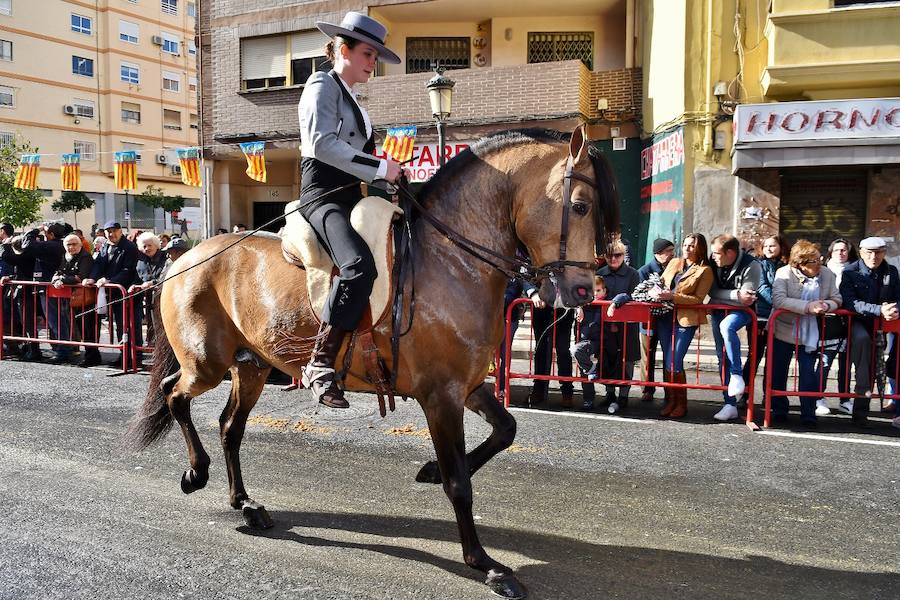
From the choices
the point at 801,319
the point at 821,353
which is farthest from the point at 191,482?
the point at 821,353

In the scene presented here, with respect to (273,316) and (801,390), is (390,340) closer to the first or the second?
(273,316)

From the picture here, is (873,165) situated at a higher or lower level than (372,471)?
higher

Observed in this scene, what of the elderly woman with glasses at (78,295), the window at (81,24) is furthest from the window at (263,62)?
the window at (81,24)

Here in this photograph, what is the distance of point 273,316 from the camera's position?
437cm

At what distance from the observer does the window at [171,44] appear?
53.1 m

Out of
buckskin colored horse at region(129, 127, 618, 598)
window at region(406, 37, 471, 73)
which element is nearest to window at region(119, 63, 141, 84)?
window at region(406, 37, 471, 73)

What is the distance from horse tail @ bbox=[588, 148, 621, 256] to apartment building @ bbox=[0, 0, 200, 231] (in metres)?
45.0

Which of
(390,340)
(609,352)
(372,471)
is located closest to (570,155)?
(390,340)

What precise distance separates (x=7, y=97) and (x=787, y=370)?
49.8 meters

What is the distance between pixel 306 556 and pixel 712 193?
1146 centimetres

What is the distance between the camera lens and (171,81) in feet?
176

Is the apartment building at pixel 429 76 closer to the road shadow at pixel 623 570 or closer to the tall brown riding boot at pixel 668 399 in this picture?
the tall brown riding boot at pixel 668 399

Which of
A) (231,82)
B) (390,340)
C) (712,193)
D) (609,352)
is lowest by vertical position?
(609,352)

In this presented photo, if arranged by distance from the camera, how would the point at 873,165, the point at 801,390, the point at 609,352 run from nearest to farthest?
the point at 801,390 < the point at 609,352 < the point at 873,165
